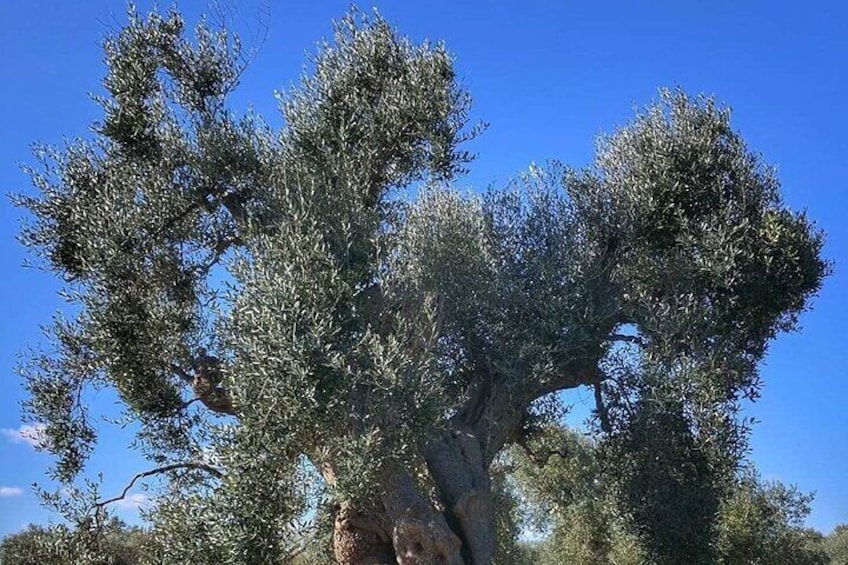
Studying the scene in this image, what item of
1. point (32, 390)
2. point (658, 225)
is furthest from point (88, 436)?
point (658, 225)

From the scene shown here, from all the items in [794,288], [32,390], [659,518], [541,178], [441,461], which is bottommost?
[659,518]

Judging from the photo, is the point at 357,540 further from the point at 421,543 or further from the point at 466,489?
the point at 466,489

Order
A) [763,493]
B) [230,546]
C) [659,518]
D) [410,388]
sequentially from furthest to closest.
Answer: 1. [763,493]
2. [659,518]
3. [410,388]
4. [230,546]

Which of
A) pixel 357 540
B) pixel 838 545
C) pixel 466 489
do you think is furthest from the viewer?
pixel 838 545

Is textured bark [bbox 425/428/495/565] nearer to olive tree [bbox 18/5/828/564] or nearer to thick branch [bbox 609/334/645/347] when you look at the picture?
olive tree [bbox 18/5/828/564]

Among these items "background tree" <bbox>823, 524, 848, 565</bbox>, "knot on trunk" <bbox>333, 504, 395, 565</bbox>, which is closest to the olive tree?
"knot on trunk" <bbox>333, 504, 395, 565</bbox>

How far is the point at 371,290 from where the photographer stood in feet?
35.3

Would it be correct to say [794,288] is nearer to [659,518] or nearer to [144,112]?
[659,518]

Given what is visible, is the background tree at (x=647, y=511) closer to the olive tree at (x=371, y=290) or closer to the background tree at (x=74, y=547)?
the olive tree at (x=371, y=290)

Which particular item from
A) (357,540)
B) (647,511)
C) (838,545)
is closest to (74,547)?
(357,540)

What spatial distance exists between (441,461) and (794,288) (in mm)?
7480

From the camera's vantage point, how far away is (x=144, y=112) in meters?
12.4

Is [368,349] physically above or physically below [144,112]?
below

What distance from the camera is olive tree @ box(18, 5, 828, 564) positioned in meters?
9.55
